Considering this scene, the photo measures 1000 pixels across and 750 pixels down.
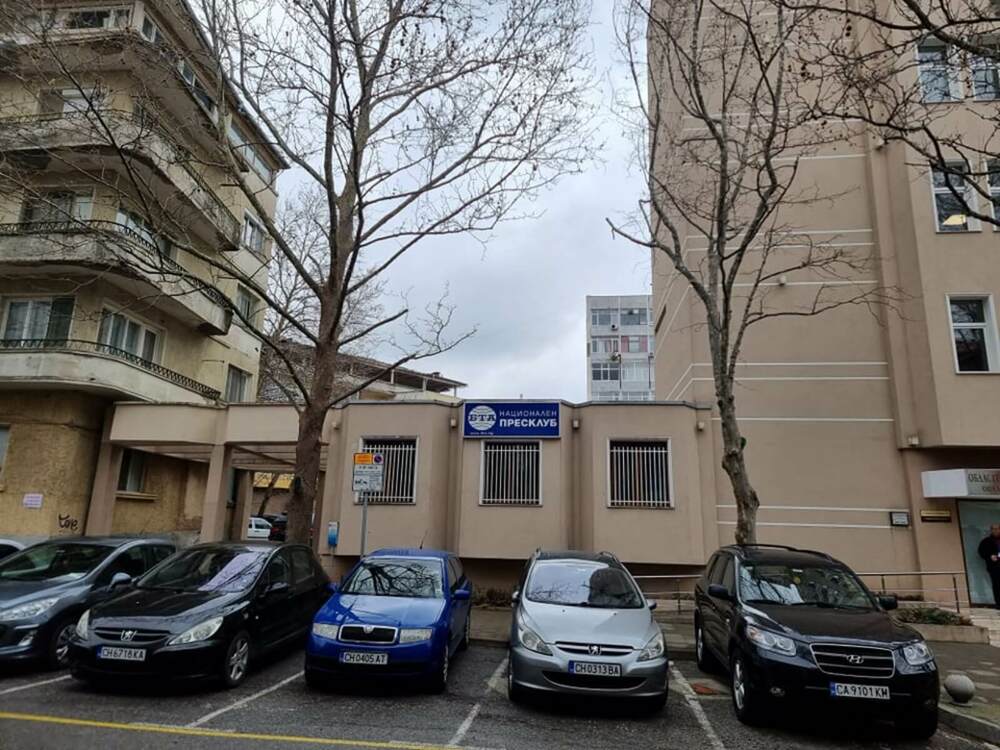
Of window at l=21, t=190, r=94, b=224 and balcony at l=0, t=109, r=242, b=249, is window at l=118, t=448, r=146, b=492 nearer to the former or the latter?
window at l=21, t=190, r=94, b=224

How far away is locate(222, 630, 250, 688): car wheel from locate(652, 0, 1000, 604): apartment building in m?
10.2

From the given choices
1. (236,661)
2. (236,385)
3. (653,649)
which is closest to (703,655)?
(653,649)

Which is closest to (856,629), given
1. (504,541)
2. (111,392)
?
(504,541)

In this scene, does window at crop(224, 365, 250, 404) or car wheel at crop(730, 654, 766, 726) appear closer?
car wheel at crop(730, 654, 766, 726)

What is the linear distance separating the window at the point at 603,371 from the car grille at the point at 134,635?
6834 cm

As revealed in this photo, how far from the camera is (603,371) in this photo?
73.4m

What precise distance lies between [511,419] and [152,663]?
28.8ft

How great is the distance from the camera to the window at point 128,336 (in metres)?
17.2

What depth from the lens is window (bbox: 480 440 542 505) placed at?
1362 cm

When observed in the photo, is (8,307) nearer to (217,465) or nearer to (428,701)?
(217,465)

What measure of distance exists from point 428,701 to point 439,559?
215 cm

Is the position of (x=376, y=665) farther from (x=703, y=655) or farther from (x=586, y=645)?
(x=703, y=655)

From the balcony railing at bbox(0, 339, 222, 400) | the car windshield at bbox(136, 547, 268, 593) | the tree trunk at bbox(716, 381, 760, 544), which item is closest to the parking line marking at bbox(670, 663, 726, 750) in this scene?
the tree trunk at bbox(716, 381, 760, 544)

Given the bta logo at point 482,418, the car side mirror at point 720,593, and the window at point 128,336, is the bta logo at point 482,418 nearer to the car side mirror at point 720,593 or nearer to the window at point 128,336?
the car side mirror at point 720,593
